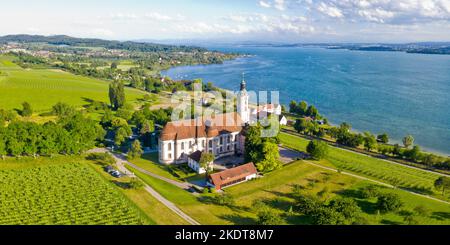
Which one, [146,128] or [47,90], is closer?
[146,128]

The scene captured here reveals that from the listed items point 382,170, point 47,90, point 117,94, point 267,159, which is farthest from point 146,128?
point 47,90

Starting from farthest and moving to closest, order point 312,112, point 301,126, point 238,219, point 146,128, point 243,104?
point 312,112 < point 301,126 < point 146,128 < point 243,104 < point 238,219

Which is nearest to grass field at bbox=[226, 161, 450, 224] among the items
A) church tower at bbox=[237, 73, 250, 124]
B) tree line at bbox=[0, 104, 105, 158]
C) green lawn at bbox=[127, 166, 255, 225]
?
green lawn at bbox=[127, 166, 255, 225]

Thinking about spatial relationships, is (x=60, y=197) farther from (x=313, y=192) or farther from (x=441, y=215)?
(x=441, y=215)

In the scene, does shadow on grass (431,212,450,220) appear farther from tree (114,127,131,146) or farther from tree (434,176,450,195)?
tree (114,127,131,146)
